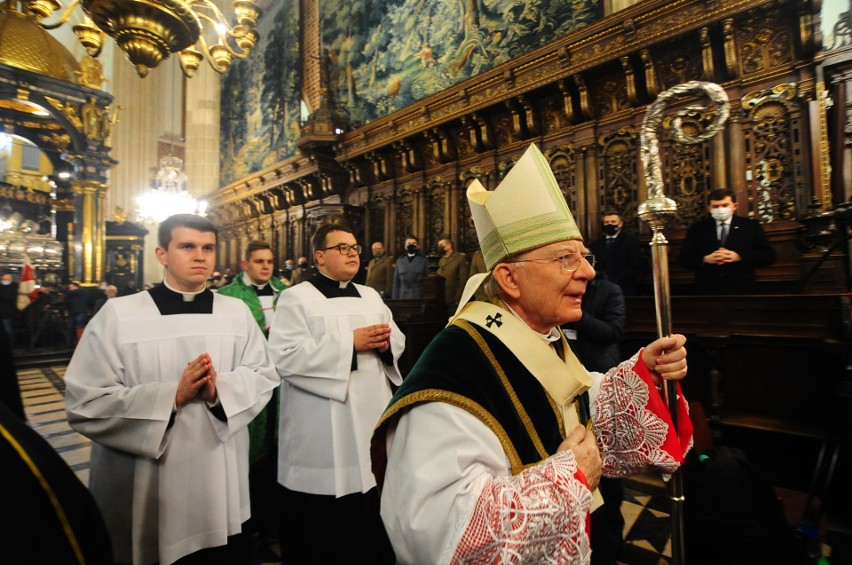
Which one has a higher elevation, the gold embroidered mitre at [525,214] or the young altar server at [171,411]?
the gold embroidered mitre at [525,214]

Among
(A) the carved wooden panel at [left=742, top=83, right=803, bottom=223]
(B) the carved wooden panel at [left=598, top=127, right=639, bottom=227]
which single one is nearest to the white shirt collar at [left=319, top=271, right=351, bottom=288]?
(B) the carved wooden panel at [left=598, top=127, right=639, bottom=227]

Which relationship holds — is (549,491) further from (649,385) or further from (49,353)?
(49,353)

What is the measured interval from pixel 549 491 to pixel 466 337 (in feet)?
1.51

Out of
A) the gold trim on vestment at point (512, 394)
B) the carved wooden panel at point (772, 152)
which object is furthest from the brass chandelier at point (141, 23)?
the carved wooden panel at point (772, 152)

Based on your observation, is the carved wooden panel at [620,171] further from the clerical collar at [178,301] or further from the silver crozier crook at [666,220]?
the clerical collar at [178,301]

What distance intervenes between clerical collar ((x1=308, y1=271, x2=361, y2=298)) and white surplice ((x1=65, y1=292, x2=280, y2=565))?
742 mm

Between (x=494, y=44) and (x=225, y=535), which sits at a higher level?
(x=494, y=44)

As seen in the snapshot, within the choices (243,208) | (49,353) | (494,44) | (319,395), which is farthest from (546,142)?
(49,353)

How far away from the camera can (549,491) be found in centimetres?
95

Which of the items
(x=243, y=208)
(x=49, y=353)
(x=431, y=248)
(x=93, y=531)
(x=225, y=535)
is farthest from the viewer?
(x=243, y=208)

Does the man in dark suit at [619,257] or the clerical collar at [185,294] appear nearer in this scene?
the clerical collar at [185,294]

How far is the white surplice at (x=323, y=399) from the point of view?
2432mm

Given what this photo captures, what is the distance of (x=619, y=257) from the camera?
4.82 m

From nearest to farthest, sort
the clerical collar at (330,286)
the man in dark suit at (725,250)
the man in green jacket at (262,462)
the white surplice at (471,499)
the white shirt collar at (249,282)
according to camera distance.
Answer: the white surplice at (471,499), the clerical collar at (330,286), the man in green jacket at (262,462), the man in dark suit at (725,250), the white shirt collar at (249,282)
